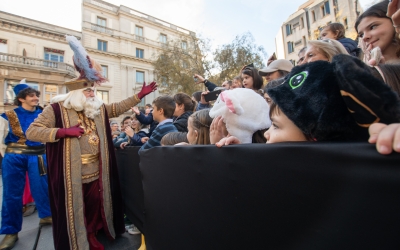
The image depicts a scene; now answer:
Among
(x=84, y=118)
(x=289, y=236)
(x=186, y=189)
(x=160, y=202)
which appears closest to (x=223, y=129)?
(x=186, y=189)

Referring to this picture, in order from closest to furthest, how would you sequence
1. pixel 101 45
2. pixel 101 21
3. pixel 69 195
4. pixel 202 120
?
1. pixel 202 120
2. pixel 69 195
3. pixel 101 45
4. pixel 101 21

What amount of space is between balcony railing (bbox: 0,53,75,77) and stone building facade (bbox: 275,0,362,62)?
22.4 m

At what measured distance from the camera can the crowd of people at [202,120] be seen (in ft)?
2.11

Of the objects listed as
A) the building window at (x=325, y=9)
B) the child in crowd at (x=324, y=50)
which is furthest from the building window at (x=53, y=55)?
the building window at (x=325, y=9)

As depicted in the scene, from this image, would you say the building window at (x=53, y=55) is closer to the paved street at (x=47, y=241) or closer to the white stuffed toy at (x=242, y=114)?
the paved street at (x=47, y=241)

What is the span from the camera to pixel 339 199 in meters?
0.54

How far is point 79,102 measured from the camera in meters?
2.41

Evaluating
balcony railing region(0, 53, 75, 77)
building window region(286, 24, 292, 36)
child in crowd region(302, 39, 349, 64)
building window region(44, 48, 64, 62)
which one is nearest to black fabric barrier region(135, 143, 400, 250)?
child in crowd region(302, 39, 349, 64)

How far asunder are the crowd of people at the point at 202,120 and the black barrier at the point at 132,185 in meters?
0.18

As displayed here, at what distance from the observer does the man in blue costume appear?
2676 millimetres

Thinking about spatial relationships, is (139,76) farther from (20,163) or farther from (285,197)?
(285,197)

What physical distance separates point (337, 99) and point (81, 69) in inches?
109

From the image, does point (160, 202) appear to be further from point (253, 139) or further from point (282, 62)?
point (282, 62)

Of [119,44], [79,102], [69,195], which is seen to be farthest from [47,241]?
[119,44]
